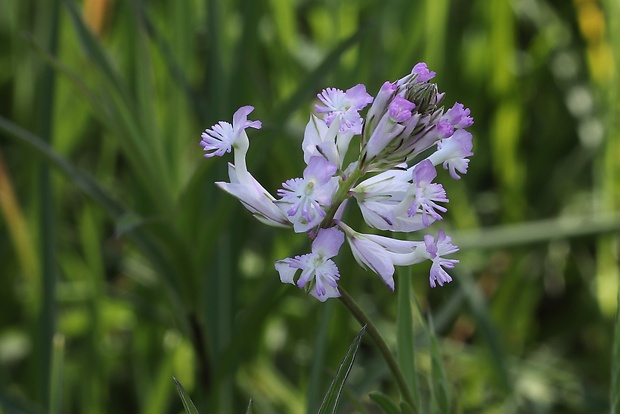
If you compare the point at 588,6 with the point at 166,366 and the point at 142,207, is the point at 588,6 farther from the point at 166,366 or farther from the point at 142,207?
the point at 166,366

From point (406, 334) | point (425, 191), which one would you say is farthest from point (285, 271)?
point (406, 334)

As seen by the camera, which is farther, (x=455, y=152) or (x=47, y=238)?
(x=47, y=238)

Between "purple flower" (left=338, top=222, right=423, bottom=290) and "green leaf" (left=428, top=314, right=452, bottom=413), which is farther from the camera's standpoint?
"green leaf" (left=428, top=314, right=452, bottom=413)

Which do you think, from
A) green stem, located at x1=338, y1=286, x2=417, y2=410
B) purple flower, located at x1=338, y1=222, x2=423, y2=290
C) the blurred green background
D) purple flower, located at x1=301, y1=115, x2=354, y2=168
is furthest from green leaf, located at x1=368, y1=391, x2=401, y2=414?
the blurred green background

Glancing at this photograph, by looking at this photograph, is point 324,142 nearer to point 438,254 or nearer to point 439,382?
point 438,254

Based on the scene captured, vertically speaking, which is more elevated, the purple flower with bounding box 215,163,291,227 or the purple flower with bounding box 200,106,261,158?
the purple flower with bounding box 200,106,261,158

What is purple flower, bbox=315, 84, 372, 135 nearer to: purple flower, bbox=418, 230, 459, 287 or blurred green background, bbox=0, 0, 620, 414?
purple flower, bbox=418, 230, 459, 287
